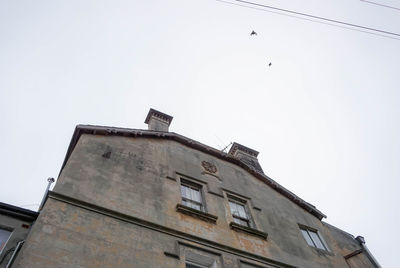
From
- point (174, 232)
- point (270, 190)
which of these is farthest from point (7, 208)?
point (270, 190)

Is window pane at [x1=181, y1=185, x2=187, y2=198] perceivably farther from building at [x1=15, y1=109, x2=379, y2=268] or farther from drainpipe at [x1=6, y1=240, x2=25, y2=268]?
drainpipe at [x1=6, y1=240, x2=25, y2=268]

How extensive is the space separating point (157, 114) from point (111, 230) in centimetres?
970

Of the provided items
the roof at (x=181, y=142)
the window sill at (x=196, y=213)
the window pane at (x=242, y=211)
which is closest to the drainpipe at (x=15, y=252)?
the window sill at (x=196, y=213)

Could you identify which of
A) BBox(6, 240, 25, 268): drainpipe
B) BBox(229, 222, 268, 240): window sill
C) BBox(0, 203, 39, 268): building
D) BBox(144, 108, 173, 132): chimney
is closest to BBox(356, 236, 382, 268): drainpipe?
BBox(229, 222, 268, 240): window sill

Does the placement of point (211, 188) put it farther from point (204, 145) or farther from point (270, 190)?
point (270, 190)

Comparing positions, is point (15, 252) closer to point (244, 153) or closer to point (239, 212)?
point (239, 212)

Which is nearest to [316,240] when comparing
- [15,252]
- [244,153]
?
[244,153]

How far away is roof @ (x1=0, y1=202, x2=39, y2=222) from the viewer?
8.38m

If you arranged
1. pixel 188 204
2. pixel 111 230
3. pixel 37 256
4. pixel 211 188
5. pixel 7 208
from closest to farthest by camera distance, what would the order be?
A: pixel 37 256, pixel 7 208, pixel 111 230, pixel 188 204, pixel 211 188

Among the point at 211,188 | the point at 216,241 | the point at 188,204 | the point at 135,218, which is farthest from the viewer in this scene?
the point at 211,188

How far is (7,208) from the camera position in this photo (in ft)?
27.6

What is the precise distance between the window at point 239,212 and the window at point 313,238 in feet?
10.0

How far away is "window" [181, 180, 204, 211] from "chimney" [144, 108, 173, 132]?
15.9ft

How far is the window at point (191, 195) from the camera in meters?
12.4
